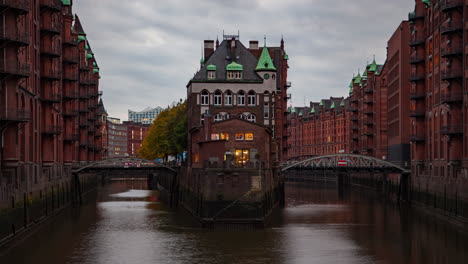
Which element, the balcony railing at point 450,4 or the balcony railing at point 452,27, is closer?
the balcony railing at point 450,4

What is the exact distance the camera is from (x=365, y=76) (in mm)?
Result: 149750

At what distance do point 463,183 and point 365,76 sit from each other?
90414mm

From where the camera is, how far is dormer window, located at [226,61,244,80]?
3519 inches

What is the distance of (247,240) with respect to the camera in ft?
175

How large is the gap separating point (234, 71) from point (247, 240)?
3981cm

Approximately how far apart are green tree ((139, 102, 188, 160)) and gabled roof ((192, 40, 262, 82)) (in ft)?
69.9

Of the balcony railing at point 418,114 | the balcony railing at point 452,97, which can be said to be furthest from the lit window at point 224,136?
the balcony railing at point 418,114

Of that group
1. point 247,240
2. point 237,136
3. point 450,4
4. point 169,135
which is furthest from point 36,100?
point 169,135

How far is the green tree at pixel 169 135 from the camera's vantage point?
112 meters

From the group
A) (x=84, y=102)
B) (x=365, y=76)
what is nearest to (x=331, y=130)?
(x=365, y=76)

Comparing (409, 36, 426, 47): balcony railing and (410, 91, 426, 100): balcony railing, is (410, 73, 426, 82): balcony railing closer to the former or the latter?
(410, 91, 426, 100): balcony railing

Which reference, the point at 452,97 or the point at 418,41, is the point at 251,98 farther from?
the point at 452,97

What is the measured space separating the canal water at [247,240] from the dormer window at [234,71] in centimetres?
2120

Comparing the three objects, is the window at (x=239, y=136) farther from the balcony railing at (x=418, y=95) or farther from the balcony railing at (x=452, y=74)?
the balcony railing at (x=418, y=95)
